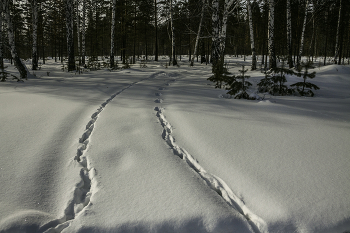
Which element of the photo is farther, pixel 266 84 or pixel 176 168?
pixel 266 84

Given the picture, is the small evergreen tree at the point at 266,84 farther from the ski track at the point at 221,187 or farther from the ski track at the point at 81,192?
the ski track at the point at 81,192

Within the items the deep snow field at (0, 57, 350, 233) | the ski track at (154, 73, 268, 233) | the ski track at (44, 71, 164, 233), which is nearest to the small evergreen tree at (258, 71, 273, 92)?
the deep snow field at (0, 57, 350, 233)

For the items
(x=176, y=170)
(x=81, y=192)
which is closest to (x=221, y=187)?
(x=176, y=170)

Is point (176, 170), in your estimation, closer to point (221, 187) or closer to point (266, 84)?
point (221, 187)

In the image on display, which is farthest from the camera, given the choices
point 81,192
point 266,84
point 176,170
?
point 266,84

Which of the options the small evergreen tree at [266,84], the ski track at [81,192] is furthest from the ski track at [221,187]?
the small evergreen tree at [266,84]

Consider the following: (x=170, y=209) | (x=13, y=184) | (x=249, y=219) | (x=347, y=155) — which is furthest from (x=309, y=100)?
(x=13, y=184)

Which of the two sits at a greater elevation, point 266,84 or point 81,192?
point 266,84

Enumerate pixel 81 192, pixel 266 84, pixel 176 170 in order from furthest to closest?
pixel 266 84, pixel 176 170, pixel 81 192

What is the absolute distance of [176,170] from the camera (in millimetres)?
2355

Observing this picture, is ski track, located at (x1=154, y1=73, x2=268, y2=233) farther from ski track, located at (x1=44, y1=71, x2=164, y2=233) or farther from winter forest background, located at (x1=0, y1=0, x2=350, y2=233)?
ski track, located at (x1=44, y1=71, x2=164, y2=233)

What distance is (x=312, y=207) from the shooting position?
1747mm

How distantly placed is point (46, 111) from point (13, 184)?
2.72m

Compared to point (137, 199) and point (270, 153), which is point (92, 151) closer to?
point (137, 199)
